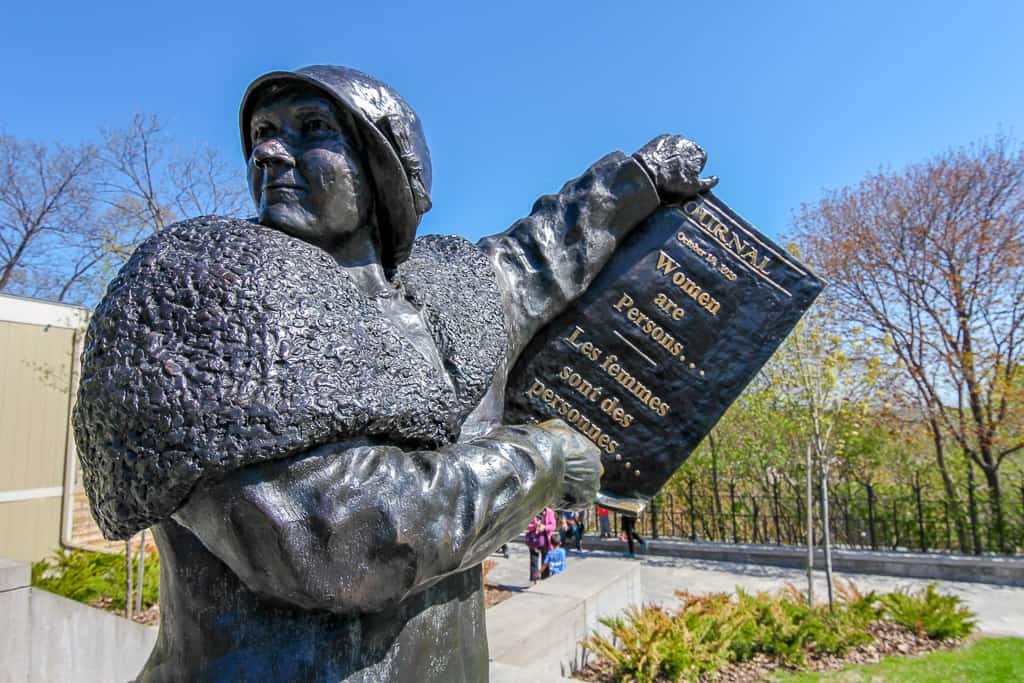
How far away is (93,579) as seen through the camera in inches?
324

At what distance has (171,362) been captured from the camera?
1095 mm

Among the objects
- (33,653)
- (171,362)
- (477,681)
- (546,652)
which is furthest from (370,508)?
(33,653)

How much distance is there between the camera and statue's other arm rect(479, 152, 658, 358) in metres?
2.12

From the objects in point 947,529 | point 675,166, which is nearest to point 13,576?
point 675,166

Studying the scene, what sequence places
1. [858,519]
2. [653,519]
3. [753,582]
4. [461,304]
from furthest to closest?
[653,519]
[858,519]
[753,582]
[461,304]

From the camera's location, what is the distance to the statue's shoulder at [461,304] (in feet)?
5.16

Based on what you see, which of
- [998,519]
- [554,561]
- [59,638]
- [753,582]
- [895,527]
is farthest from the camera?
[895,527]

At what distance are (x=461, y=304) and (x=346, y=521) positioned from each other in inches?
28.3

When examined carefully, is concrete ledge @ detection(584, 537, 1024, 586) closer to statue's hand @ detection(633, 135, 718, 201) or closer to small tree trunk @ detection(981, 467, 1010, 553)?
small tree trunk @ detection(981, 467, 1010, 553)

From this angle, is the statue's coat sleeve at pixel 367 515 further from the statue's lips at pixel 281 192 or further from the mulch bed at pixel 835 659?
the mulch bed at pixel 835 659

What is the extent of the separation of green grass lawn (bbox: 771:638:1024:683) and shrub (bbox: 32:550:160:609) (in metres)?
7.71

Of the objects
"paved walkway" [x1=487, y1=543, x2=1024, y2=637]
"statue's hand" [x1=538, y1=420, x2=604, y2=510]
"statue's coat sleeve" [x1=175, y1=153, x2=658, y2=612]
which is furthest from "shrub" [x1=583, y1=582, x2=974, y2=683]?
"statue's coat sleeve" [x1=175, y1=153, x2=658, y2=612]

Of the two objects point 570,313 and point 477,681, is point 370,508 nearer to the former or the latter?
point 477,681

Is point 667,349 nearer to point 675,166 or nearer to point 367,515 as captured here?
point 675,166
